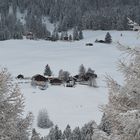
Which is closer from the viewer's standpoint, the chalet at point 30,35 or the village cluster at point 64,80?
the village cluster at point 64,80

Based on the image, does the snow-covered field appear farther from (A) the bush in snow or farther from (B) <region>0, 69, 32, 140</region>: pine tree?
(B) <region>0, 69, 32, 140</region>: pine tree

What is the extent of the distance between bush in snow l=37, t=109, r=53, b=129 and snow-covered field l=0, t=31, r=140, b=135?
1.04 m

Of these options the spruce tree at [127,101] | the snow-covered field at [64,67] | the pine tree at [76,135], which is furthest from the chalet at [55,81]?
the spruce tree at [127,101]

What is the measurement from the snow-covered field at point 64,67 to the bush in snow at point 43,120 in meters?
1.04

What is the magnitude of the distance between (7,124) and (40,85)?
75364mm

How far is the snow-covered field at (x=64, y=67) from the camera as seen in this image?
6762 cm

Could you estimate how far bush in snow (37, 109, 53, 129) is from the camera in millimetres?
58750

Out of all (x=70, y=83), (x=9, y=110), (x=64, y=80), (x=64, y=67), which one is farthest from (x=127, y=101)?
(x=64, y=67)

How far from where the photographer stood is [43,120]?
192 feet

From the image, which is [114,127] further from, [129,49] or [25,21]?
[25,21]

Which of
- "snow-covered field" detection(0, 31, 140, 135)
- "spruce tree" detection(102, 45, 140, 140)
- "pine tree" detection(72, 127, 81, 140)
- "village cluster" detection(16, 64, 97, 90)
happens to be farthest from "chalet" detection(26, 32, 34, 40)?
"spruce tree" detection(102, 45, 140, 140)

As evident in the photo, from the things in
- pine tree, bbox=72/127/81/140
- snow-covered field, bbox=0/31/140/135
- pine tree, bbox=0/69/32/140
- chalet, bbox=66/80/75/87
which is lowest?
snow-covered field, bbox=0/31/140/135

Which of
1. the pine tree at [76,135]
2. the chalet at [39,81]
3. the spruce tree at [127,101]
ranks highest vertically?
the spruce tree at [127,101]

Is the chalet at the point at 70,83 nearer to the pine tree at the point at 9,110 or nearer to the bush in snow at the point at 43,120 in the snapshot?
the bush in snow at the point at 43,120
